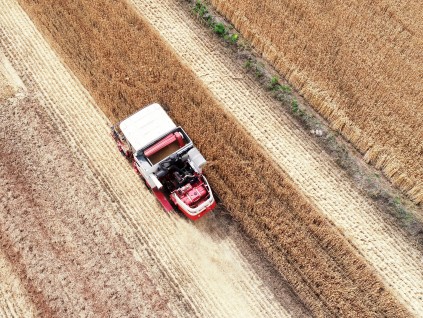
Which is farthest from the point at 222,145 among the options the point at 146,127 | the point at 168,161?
the point at 146,127

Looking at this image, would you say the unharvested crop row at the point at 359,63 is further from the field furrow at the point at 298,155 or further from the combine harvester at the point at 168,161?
the combine harvester at the point at 168,161

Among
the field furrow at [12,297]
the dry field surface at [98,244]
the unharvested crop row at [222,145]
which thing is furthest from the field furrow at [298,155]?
the field furrow at [12,297]

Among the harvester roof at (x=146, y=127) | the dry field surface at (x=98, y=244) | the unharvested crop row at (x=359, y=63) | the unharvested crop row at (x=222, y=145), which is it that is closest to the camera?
the dry field surface at (x=98, y=244)

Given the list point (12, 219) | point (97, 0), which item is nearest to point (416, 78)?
point (97, 0)

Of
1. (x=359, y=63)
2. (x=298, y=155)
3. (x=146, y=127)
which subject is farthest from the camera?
(x=359, y=63)

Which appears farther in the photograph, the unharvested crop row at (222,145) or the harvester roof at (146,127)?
the harvester roof at (146,127)

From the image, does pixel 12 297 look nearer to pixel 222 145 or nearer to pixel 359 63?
pixel 222 145
